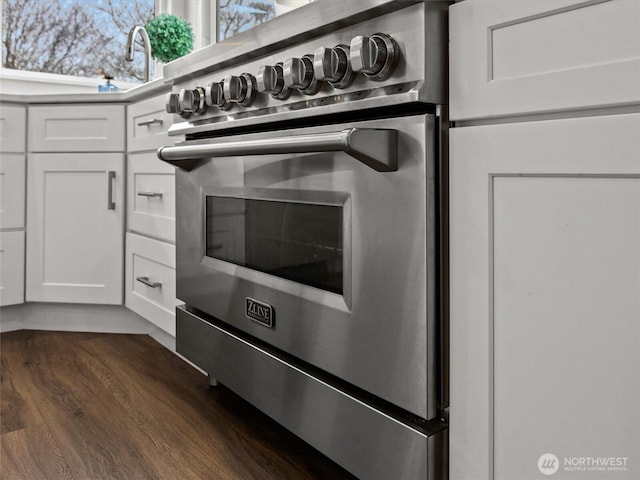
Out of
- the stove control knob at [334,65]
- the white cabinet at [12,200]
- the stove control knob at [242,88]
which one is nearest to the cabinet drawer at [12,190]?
the white cabinet at [12,200]

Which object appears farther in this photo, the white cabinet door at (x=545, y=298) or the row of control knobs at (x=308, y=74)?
the row of control knobs at (x=308, y=74)

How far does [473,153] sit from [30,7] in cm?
281

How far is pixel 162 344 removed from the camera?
6.54 feet

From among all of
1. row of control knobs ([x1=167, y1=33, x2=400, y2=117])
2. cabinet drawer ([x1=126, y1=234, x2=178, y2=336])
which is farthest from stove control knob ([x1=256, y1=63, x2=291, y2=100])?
cabinet drawer ([x1=126, y1=234, x2=178, y2=336])

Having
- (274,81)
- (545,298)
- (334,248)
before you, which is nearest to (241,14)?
(274,81)

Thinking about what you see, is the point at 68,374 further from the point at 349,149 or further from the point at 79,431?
the point at 349,149

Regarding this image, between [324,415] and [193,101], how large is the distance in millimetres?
785

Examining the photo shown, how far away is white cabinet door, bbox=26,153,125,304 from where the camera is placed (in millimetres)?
2137


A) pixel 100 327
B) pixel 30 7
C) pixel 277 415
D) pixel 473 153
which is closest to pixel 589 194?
pixel 473 153

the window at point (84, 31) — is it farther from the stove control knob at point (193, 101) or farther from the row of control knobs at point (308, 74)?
the row of control knobs at point (308, 74)

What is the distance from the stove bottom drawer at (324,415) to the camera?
78cm

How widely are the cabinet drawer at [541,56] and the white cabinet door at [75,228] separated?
1.70m

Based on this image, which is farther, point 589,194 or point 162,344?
point 162,344

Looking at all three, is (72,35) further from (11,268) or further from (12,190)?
(11,268)
